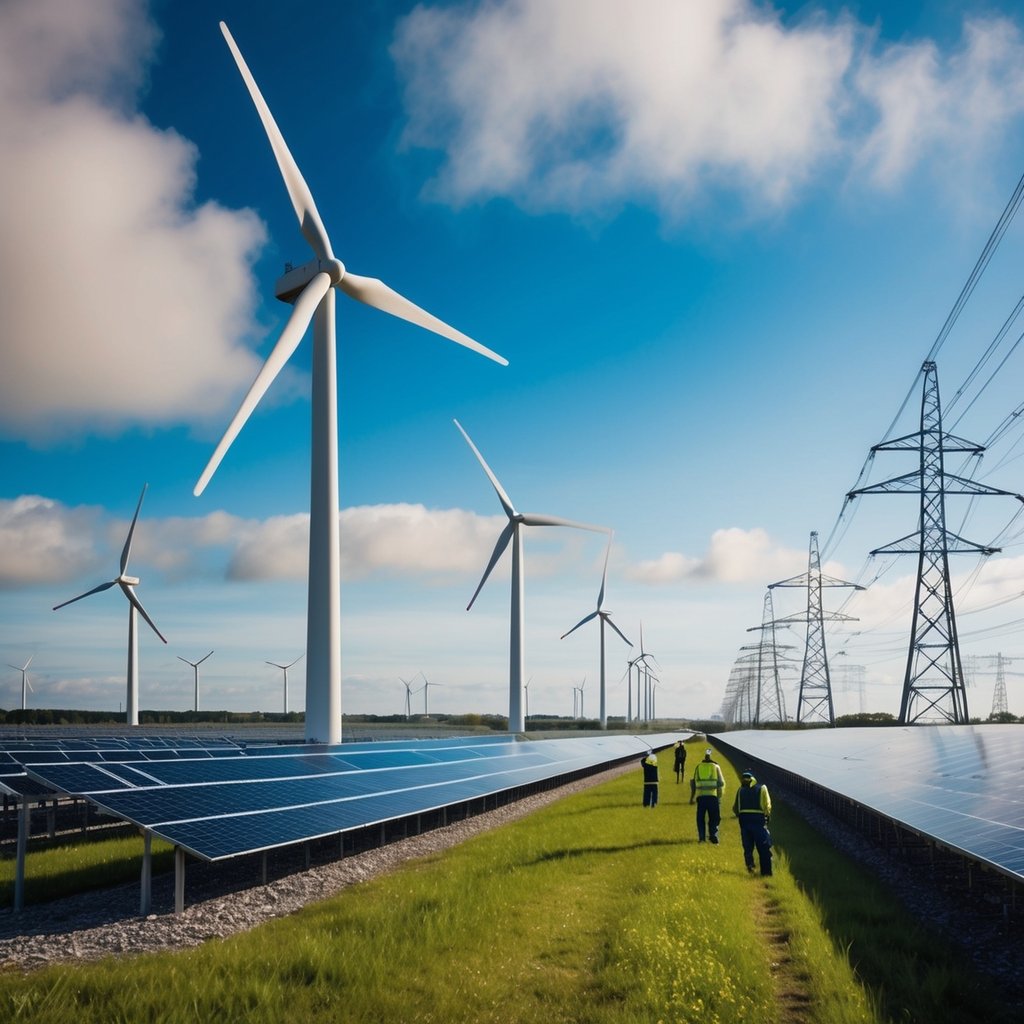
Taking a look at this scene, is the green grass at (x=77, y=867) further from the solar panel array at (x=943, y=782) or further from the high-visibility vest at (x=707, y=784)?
the solar panel array at (x=943, y=782)

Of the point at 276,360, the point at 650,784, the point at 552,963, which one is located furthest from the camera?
the point at 650,784

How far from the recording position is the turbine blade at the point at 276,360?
27.5m

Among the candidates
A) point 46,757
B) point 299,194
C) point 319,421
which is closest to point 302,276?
point 299,194

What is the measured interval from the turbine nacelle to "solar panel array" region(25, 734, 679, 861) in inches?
772

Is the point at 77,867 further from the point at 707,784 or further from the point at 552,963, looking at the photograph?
the point at 707,784

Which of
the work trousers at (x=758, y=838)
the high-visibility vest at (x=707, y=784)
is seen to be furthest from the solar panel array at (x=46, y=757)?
the work trousers at (x=758, y=838)

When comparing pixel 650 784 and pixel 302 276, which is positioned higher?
pixel 302 276

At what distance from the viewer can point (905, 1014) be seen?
38.7 feet

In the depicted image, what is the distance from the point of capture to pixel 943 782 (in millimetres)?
28375

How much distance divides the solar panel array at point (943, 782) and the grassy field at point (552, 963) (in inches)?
79.9

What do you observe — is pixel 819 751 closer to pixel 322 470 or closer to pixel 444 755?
pixel 444 755

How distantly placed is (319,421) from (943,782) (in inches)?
1009

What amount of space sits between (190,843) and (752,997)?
413 inches

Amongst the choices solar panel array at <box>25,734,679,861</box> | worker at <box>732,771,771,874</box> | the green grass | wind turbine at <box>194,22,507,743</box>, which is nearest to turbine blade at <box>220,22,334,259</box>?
wind turbine at <box>194,22,507,743</box>
